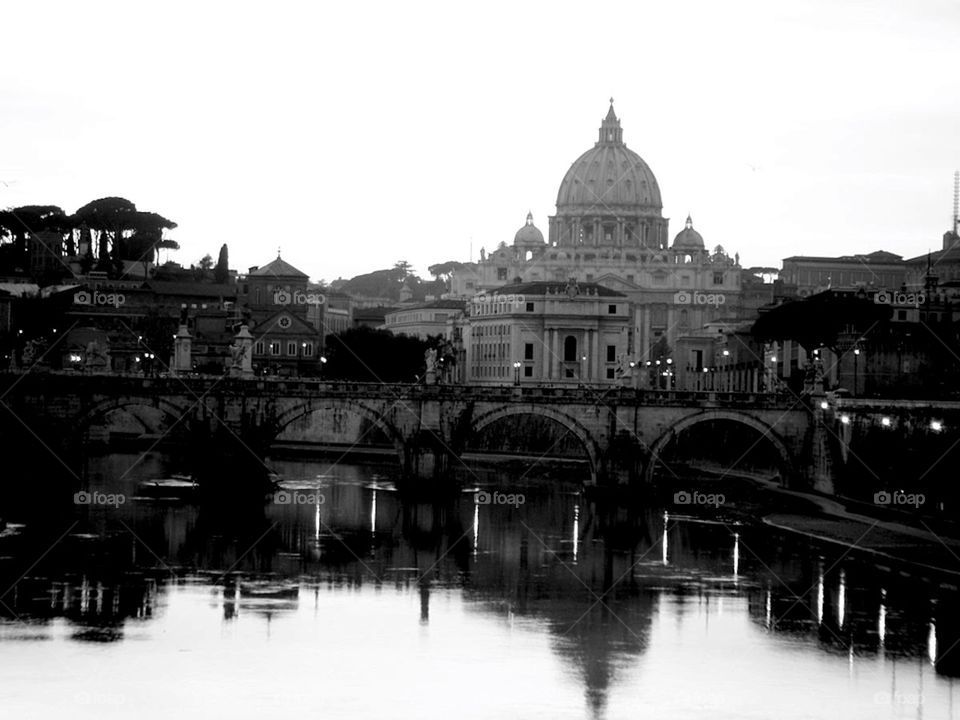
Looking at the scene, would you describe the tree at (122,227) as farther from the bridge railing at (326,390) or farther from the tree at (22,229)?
the bridge railing at (326,390)

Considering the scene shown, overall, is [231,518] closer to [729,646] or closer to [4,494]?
[4,494]

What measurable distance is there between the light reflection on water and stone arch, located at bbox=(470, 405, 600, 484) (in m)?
14.4

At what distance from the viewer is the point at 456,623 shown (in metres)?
55.2

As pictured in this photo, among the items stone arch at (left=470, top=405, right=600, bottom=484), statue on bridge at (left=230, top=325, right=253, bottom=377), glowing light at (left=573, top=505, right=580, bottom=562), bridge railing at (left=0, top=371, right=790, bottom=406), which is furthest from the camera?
statue on bridge at (left=230, top=325, right=253, bottom=377)

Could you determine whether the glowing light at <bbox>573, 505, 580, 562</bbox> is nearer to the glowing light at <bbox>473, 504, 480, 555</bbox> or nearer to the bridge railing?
the glowing light at <bbox>473, 504, 480, 555</bbox>

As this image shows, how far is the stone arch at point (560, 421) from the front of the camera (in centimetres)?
9194

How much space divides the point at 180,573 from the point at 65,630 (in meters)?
10.2

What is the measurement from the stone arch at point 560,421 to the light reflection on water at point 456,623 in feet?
47.4

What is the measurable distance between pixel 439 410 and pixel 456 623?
3800 cm

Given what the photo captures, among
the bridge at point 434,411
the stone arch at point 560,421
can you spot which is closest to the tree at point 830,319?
the bridge at point 434,411

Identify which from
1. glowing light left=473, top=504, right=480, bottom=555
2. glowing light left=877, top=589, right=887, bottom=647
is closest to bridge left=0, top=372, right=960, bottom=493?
glowing light left=473, top=504, right=480, bottom=555

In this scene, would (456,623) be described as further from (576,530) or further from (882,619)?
(576,530)

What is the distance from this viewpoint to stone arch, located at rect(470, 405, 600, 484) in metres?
91.9

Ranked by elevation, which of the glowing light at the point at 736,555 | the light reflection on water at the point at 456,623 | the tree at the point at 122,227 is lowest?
the light reflection on water at the point at 456,623
